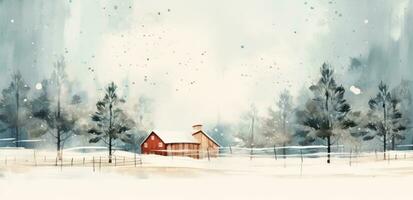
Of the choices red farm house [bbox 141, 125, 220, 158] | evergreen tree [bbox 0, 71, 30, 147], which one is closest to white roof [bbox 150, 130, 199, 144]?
red farm house [bbox 141, 125, 220, 158]

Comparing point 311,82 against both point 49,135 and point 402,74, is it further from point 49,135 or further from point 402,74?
point 49,135

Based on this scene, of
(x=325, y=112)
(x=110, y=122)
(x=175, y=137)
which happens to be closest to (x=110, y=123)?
(x=110, y=122)

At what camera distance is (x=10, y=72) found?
4223mm

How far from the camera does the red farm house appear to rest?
3.95 meters

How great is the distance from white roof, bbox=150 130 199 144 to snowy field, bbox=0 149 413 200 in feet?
0.41

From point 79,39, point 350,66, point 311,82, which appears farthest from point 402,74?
point 79,39

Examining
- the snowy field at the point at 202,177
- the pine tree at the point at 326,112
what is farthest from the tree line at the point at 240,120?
the snowy field at the point at 202,177

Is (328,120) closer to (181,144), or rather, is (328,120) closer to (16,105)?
(181,144)

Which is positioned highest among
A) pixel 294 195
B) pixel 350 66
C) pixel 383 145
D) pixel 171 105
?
pixel 350 66

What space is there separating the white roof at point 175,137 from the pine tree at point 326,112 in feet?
2.55

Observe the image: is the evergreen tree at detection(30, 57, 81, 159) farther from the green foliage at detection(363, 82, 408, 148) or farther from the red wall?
the green foliage at detection(363, 82, 408, 148)

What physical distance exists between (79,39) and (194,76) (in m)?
0.88

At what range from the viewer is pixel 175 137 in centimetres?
397

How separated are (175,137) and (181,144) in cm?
6
